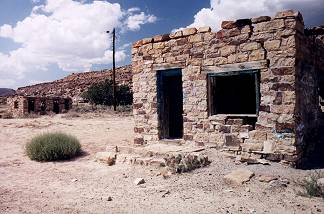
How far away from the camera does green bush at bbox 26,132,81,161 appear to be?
8.16 m

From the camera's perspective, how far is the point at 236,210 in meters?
4.19

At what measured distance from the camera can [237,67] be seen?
6.61m

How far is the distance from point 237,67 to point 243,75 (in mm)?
431

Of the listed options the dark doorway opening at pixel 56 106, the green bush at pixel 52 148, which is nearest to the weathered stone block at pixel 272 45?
the green bush at pixel 52 148

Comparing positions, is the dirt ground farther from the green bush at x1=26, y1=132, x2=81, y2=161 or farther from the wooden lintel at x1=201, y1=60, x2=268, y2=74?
the wooden lintel at x1=201, y1=60, x2=268, y2=74

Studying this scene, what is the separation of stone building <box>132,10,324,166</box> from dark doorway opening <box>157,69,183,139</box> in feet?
0.08

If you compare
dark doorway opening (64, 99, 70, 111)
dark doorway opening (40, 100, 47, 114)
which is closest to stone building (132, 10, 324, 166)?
dark doorway opening (40, 100, 47, 114)

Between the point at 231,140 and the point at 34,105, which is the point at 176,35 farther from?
the point at 34,105

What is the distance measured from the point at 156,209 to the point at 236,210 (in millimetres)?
1076

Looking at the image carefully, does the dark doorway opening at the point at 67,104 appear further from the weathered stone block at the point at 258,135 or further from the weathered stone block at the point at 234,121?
the weathered stone block at the point at 258,135

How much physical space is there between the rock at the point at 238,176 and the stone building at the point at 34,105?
18843mm

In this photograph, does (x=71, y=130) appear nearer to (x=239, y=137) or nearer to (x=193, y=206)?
(x=239, y=137)

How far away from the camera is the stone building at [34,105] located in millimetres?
21469

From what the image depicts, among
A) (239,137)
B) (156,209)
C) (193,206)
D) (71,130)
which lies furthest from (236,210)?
(71,130)
